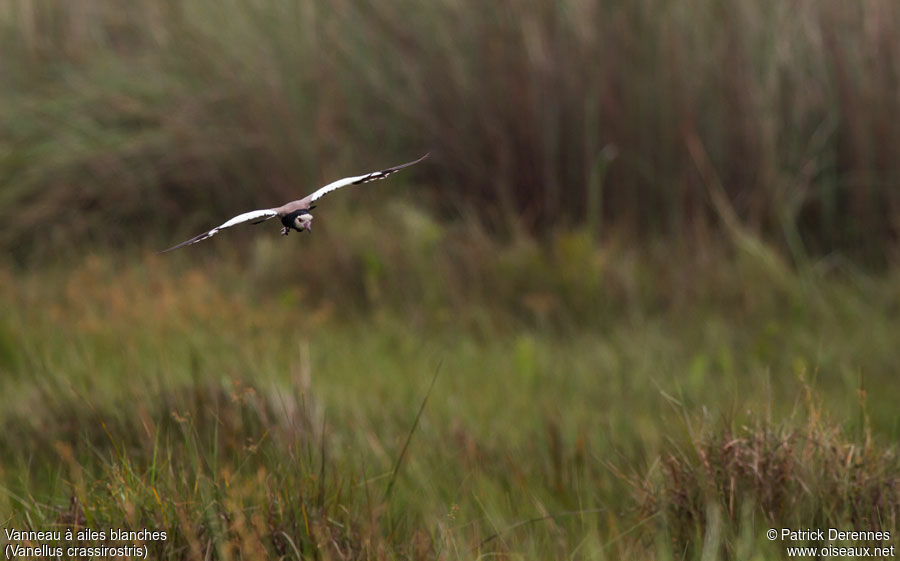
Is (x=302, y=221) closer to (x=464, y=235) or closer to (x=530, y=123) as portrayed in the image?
(x=464, y=235)

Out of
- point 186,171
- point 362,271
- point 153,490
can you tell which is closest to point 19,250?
point 186,171

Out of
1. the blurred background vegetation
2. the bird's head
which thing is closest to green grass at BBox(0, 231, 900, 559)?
the blurred background vegetation

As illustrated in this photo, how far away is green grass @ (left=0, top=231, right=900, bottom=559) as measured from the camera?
6.07 ft

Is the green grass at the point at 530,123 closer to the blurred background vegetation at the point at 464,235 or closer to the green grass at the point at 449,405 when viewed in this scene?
the blurred background vegetation at the point at 464,235

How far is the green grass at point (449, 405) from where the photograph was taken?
1852 mm

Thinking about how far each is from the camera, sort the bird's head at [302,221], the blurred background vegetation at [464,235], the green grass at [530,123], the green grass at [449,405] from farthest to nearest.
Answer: the green grass at [530,123] → the blurred background vegetation at [464,235] → the green grass at [449,405] → the bird's head at [302,221]

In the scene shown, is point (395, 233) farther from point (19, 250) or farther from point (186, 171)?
point (19, 250)

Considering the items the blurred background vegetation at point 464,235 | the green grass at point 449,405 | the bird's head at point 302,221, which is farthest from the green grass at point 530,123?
the bird's head at point 302,221

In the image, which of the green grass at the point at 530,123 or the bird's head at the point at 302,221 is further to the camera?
the green grass at the point at 530,123

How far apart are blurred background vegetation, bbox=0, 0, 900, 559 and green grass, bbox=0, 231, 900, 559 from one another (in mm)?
16

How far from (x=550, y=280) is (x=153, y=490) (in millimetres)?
2489

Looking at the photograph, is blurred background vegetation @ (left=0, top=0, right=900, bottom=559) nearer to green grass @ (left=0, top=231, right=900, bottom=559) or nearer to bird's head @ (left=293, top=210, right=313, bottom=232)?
green grass @ (left=0, top=231, right=900, bottom=559)

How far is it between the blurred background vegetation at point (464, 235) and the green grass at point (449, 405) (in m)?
0.02

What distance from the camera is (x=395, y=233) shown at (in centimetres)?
439
